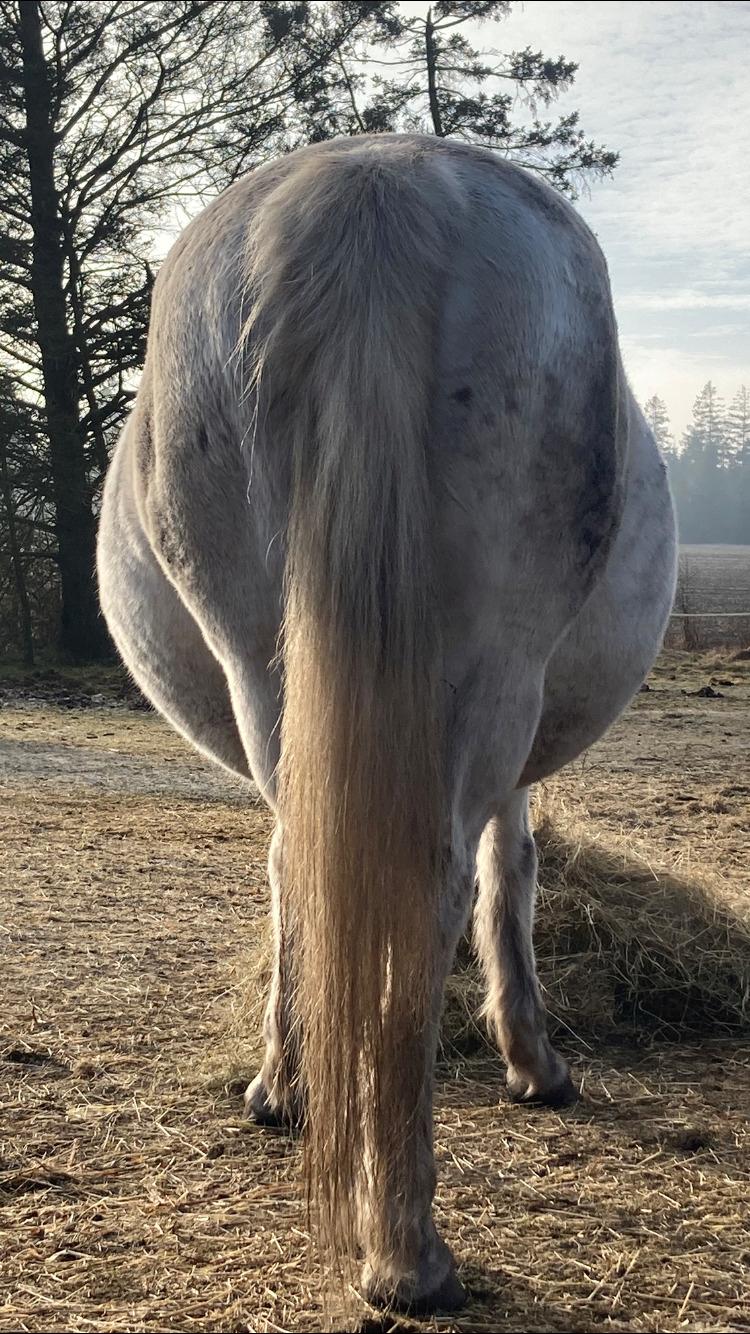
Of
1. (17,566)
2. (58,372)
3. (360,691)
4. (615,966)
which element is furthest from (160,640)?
(17,566)

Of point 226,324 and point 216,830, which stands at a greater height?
Result: point 226,324

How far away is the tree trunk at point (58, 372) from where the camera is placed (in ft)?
50.4

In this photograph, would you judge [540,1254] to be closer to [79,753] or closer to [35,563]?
[79,753]

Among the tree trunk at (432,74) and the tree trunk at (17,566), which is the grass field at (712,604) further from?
the tree trunk at (17,566)

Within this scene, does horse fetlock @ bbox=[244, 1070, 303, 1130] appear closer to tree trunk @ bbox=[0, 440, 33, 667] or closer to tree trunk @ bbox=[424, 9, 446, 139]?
tree trunk @ bbox=[0, 440, 33, 667]

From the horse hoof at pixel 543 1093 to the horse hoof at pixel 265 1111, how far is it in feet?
1.91

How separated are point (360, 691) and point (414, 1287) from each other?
975 millimetres

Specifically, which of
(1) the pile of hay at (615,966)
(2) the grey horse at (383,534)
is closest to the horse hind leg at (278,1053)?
(1) the pile of hay at (615,966)

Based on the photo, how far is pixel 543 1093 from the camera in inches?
117

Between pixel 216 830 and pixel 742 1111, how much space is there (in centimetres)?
393

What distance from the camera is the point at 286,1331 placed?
6.23 feet

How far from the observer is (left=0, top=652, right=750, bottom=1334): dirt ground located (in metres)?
2.04

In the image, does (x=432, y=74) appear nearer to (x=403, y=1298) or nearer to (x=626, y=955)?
(x=626, y=955)

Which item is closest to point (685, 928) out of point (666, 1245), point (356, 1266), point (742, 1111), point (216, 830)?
point (742, 1111)
